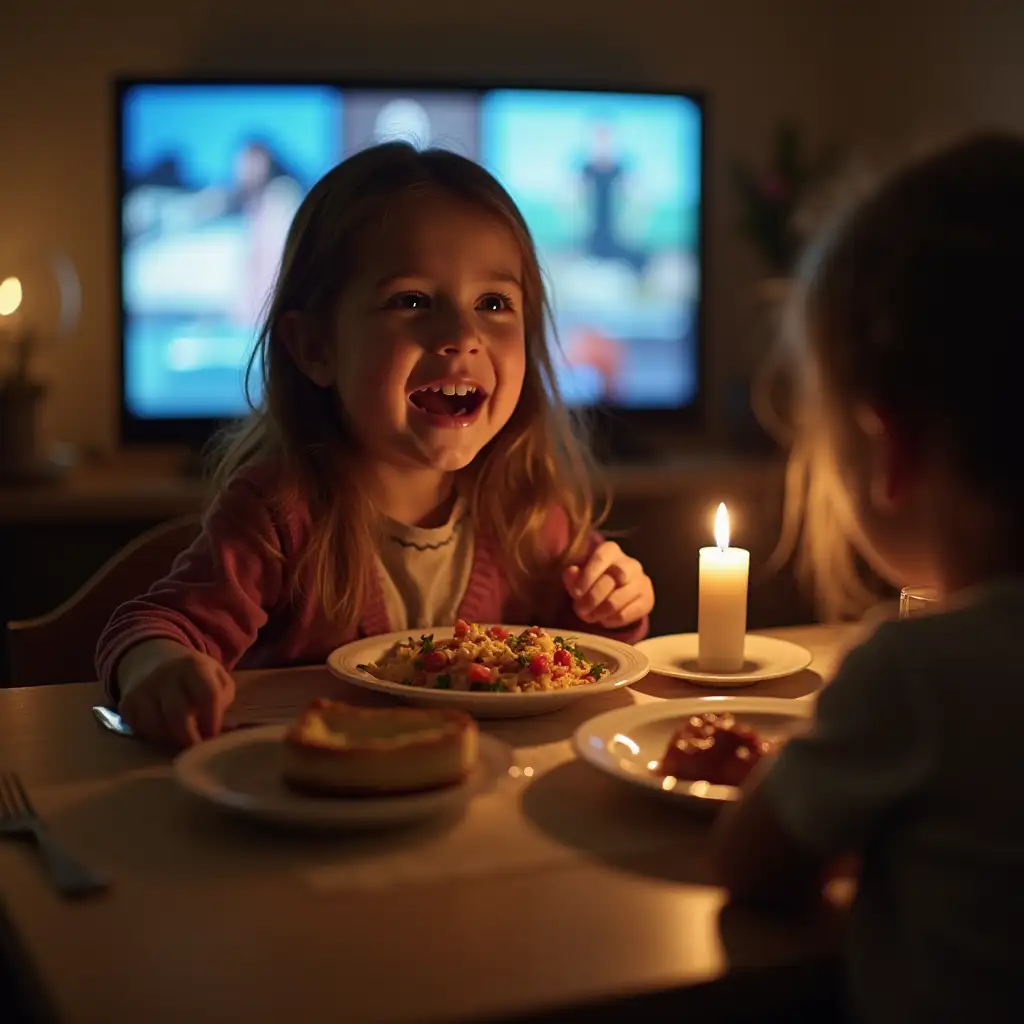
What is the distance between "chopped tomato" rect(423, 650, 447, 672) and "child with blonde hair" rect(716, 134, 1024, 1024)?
Result: 463 millimetres

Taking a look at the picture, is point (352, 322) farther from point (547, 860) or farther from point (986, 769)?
point (986, 769)

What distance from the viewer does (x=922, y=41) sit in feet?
12.4

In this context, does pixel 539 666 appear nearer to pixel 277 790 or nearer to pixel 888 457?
pixel 277 790

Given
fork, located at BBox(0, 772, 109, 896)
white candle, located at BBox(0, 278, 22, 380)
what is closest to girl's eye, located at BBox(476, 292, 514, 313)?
fork, located at BBox(0, 772, 109, 896)

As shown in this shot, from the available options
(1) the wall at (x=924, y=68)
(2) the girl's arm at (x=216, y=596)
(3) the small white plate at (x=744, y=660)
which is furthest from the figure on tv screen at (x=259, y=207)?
(3) the small white plate at (x=744, y=660)

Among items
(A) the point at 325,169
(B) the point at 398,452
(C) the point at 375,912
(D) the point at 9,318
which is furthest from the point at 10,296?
(C) the point at 375,912

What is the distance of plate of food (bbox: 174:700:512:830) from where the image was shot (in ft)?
3.03

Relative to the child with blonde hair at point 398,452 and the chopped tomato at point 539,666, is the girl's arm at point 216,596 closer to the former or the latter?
the child with blonde hair at point 398,452

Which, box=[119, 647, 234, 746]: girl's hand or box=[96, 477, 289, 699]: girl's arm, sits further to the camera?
box=[96, 477, 289, 699]: girl's arm

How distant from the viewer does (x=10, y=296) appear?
3.27 meters

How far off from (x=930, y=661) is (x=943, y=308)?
7.8 inches

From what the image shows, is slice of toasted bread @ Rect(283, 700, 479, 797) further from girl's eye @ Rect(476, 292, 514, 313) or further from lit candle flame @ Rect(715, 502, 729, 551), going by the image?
girl's eye @ Rect(476, 292, 514, 313)

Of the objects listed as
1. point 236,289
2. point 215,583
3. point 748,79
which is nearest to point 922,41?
point 748,79

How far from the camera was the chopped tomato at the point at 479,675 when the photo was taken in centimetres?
123
